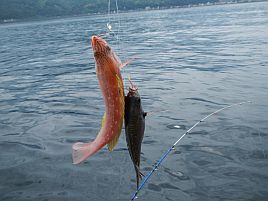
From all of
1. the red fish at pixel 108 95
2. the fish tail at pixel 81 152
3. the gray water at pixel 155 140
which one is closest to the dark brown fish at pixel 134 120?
the red fish at pixel 108 95

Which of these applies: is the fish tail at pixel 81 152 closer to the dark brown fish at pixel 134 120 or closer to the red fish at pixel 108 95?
the red fish at pixel 108 95

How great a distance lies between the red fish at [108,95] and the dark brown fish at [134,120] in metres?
0.25

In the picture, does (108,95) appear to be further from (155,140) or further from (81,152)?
(155,140)

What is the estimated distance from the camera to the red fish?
2199mm

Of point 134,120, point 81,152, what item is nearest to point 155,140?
point 134,120

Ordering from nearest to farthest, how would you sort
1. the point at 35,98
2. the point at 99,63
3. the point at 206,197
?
the point at 99,63 < the point at 206,197 < the point at 35,98

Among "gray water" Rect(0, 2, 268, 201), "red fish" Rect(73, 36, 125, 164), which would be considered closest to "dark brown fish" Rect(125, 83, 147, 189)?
"red fish" Rect(73, 36, 125, 164)

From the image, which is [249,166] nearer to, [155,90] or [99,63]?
[99,63]

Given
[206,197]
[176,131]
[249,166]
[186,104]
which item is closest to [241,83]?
[186,104]

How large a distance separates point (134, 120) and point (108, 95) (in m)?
0.48

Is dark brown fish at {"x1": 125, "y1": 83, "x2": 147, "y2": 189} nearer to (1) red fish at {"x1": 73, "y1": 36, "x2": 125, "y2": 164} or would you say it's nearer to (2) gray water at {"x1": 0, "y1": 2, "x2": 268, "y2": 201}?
(1) red fish at {"x1": 73, "y1": 36, "x2": 125, "y2": 164}

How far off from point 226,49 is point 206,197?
72.4ft

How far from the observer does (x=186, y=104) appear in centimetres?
1266

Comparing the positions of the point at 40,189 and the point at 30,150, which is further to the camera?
the point at 30,150
